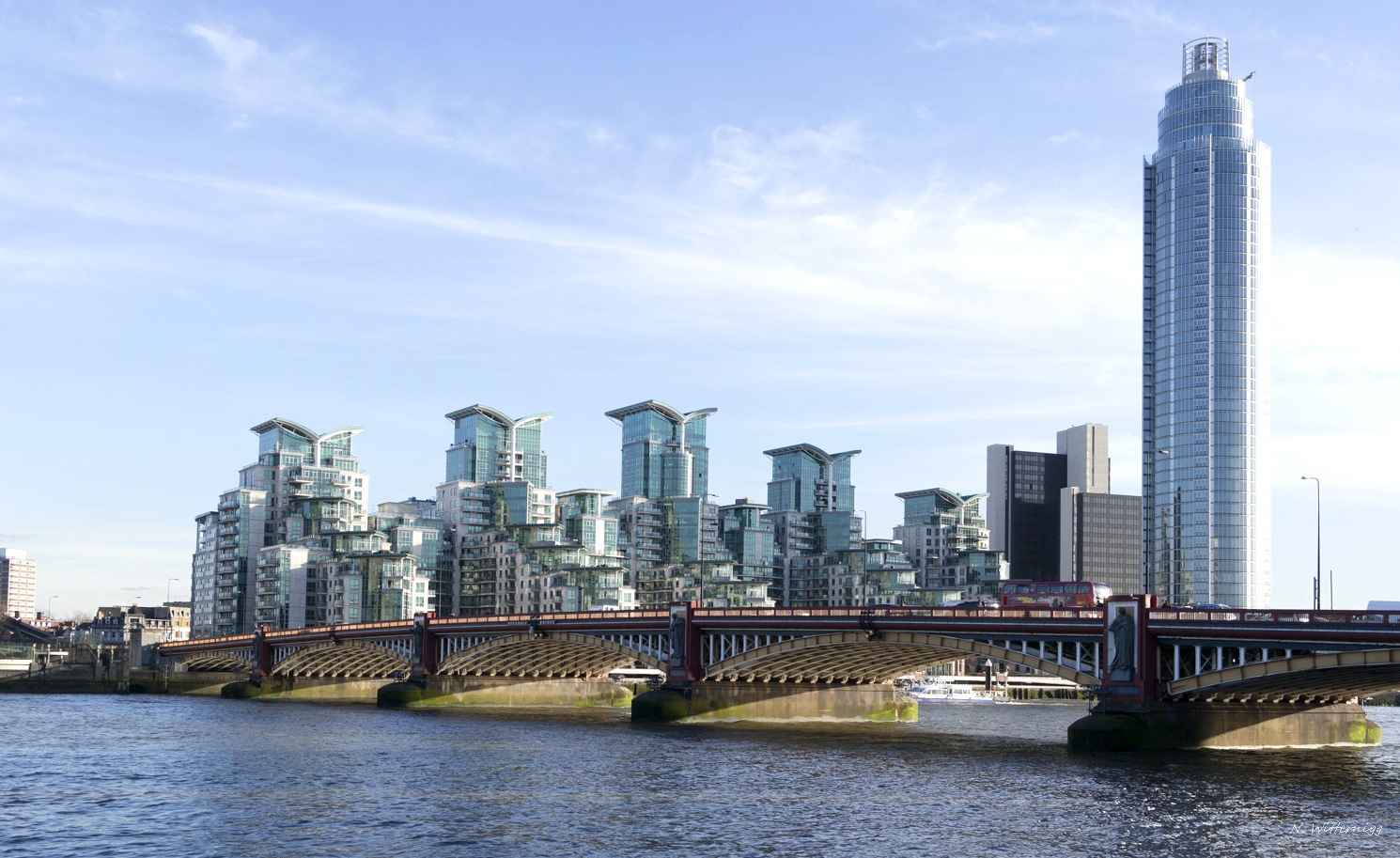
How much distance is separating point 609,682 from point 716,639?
39049mm

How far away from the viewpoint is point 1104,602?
8612 cm

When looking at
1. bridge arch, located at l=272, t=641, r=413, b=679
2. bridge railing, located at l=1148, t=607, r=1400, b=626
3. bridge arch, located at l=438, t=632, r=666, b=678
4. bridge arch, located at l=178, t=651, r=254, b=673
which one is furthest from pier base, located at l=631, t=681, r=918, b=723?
bridge arch, located at l=178, t=651, r=254, b=673

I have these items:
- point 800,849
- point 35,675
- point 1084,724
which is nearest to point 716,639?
point 1084,724

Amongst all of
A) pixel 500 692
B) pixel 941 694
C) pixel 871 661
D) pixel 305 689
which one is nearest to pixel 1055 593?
pixel 871 661

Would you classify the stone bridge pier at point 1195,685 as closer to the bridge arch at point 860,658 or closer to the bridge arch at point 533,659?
the bridge arch at point 860,658

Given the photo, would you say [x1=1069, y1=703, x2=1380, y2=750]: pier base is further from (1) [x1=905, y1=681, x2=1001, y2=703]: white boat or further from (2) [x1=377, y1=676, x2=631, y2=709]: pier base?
(1) [x1=905, y1=681, x2=1001, y2=703]: white boat

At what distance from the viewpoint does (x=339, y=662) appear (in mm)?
166875

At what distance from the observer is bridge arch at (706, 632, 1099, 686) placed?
89.3 m

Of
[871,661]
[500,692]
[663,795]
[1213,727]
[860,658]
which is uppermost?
[860,658]

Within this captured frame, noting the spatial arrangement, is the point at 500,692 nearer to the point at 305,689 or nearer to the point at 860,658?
the point at 305,689

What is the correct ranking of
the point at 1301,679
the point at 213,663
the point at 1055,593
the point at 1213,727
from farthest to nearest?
the point at 213,663, the point at 1055,593, the point at 1213,727, the point at 1301,679

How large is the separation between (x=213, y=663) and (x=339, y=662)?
29.5m

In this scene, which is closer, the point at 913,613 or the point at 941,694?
the point at 913,613

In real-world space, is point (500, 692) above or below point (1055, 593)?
below
